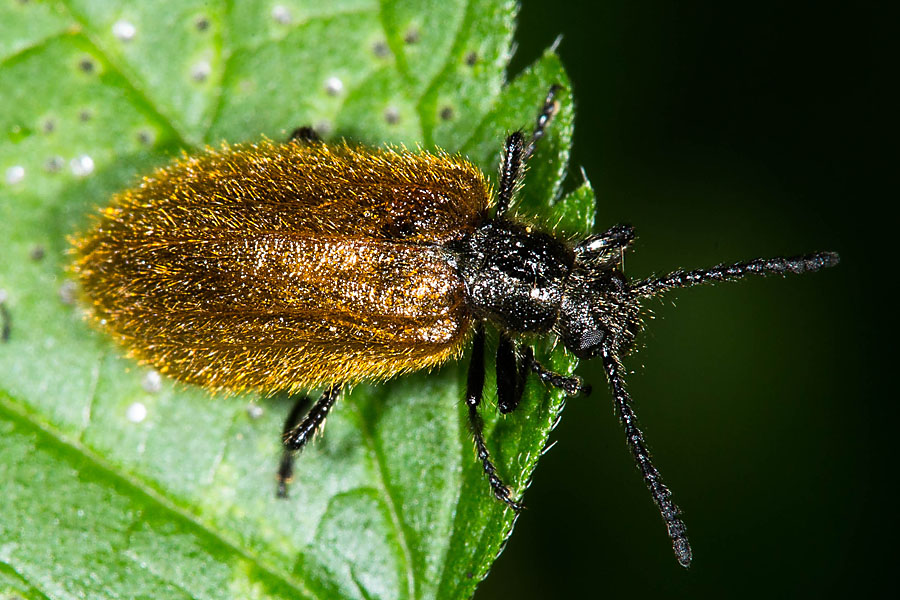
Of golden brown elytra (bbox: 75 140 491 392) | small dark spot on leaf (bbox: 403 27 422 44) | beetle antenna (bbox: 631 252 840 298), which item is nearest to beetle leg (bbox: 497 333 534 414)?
golden brown elytra (bbox: 75 140 491 392)

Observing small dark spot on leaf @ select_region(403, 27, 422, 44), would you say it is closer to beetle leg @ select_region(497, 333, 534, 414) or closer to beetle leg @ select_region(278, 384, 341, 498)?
beetle leg @ select_region(497, 333, 534, 414)

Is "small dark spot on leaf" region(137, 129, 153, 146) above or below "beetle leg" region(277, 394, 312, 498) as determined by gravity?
above

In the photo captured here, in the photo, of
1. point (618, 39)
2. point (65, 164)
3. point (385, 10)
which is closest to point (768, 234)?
point (618, 39)

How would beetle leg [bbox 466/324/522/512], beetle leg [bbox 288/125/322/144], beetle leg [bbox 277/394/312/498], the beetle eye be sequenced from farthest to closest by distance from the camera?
beetle leg [bbox 288/125/322/144]
beetle leg [bbox 277/394/312/498]
the beetle eye
beetle leg [bbox 466/324/522/512]

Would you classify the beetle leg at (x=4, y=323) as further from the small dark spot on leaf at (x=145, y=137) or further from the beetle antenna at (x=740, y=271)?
the beetle antenna at (x=740, y=271)

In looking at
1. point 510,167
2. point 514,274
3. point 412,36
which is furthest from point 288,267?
point 412,36

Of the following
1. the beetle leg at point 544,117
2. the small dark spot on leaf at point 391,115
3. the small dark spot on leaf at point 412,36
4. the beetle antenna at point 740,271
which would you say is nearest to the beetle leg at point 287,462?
the small dark spot on leaf at point 391,115

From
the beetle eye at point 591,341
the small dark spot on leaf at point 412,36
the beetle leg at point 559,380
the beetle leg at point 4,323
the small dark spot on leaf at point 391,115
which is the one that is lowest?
the beetle leg at point 4,323
